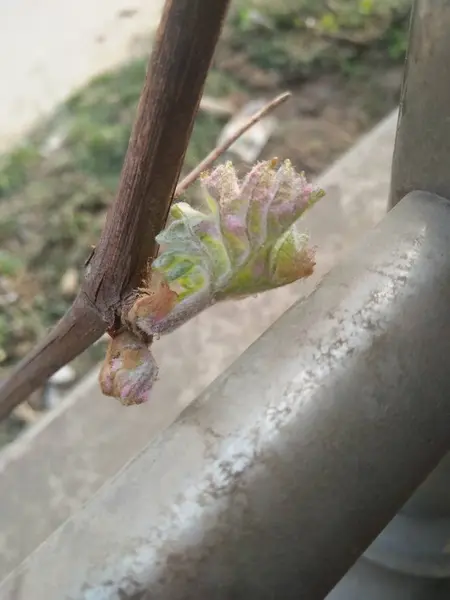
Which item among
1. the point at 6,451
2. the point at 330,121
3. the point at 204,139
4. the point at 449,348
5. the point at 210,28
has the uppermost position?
the point at 210,28

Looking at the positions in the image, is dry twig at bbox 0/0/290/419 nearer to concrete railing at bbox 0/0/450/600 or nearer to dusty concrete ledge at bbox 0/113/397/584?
concrete railing at bbox 0/0/450/600

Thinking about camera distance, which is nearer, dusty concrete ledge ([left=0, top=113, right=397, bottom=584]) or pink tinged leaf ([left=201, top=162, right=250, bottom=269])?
pink tinged leaf ([left=201, top=162, right=250, bottom=269])

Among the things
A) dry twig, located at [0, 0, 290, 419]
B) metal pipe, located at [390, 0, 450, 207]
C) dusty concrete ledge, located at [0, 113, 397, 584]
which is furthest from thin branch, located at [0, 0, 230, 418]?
dusty concrete ledge, located at [0, 113, 397, 584]

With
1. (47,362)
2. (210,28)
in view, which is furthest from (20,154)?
(210,28)

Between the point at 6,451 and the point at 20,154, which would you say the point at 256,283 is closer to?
the point at 6,451

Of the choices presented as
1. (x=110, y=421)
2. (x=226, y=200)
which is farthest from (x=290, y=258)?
(x=110, y=421)

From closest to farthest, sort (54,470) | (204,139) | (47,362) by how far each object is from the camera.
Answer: (47,362) → (54,470) → (204,139)
